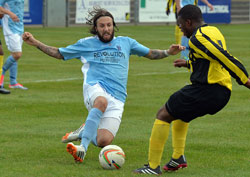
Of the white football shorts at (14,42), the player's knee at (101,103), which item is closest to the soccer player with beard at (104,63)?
the player's knee at (101,103)

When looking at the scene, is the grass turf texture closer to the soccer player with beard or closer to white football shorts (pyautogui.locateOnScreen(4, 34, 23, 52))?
the soccer player with beard

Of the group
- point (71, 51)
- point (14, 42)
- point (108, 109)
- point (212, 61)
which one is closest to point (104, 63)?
point (71, 51)

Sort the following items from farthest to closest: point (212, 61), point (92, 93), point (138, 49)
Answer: point (138, 49)
point (92, 93)
point (212, 61)

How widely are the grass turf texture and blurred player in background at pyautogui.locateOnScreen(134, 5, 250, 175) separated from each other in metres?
0.49

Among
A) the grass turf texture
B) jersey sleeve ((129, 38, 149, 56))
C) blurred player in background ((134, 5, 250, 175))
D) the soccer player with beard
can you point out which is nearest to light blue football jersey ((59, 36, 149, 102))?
the soccer player with beard

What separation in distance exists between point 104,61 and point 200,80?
165 centimetres

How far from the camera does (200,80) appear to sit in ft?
21.9

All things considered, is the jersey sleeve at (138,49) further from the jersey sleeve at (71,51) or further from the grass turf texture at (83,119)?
the grass turf texture at (83,119)

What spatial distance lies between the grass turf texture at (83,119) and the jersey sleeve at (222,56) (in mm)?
1059

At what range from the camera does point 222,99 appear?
22.0ft

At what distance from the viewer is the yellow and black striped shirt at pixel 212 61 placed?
6.46 meters

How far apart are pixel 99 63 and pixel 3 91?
557 centimetres

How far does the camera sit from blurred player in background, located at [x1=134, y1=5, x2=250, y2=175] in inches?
256

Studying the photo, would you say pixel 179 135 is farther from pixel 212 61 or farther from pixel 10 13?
pixel 10 13
